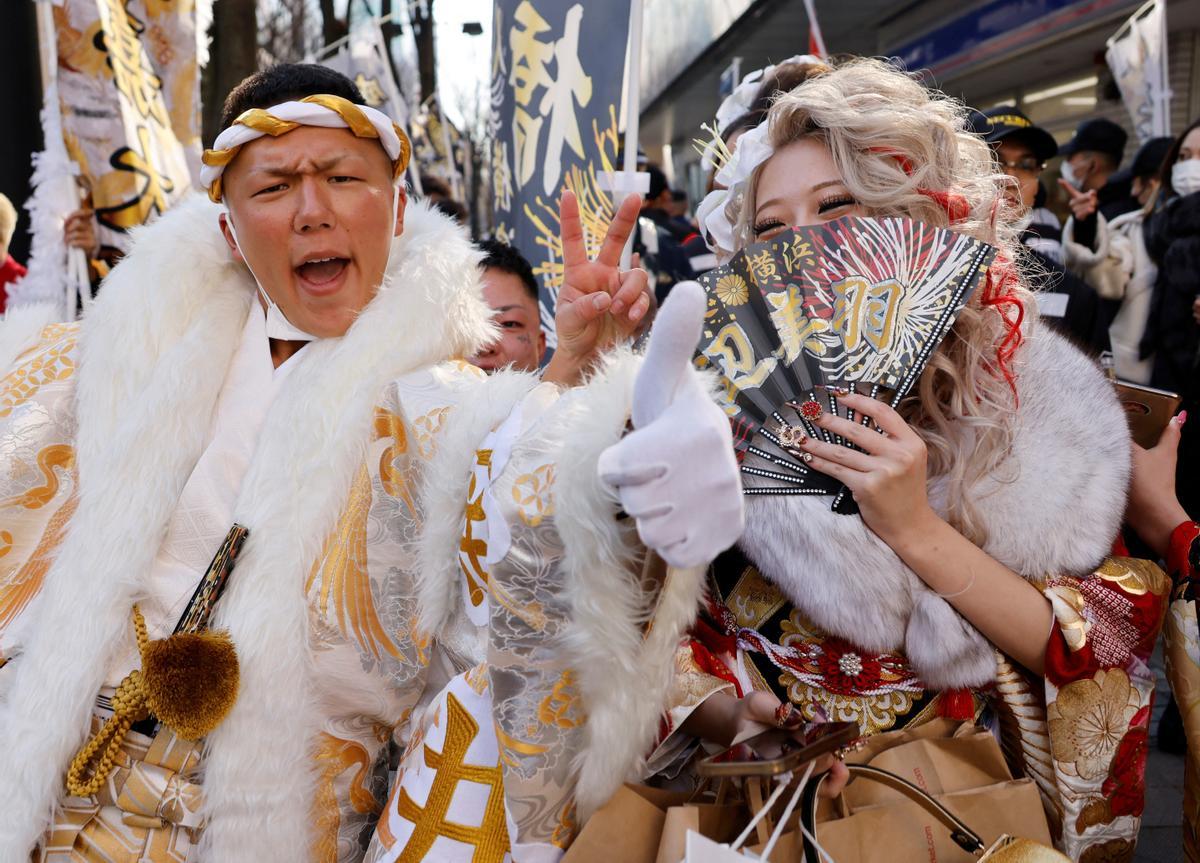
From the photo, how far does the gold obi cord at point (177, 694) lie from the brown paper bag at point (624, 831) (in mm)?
677

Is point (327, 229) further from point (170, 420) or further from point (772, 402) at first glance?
point (772, 402)

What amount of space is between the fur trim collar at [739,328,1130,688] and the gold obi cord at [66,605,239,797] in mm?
911

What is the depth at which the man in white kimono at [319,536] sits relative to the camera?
1.35 meters

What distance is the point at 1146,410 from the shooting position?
6.52 ft

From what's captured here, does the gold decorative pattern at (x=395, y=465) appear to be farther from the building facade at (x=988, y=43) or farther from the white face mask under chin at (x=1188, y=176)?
the building facade at (x=988, y=43)

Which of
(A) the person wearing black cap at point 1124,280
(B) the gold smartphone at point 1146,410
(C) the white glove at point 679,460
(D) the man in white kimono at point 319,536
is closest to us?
(C) the white glove at point 679,460

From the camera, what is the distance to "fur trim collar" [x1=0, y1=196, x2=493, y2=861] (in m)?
1.68

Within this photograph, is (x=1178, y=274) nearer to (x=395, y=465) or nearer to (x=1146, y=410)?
(x=1146, y=410)

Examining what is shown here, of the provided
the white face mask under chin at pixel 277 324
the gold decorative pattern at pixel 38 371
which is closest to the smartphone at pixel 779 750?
the white face mask under chin at pixel 277 324

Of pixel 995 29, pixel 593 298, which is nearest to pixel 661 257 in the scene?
pixel 593 298

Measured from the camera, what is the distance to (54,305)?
2348mm

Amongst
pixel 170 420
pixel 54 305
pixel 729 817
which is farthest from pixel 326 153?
pixel 729 817

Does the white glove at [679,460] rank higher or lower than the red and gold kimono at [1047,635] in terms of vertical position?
higher

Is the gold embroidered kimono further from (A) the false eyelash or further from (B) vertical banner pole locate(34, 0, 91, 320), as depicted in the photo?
(B) vertical banner pole locate(34, 0, 91, 320)
